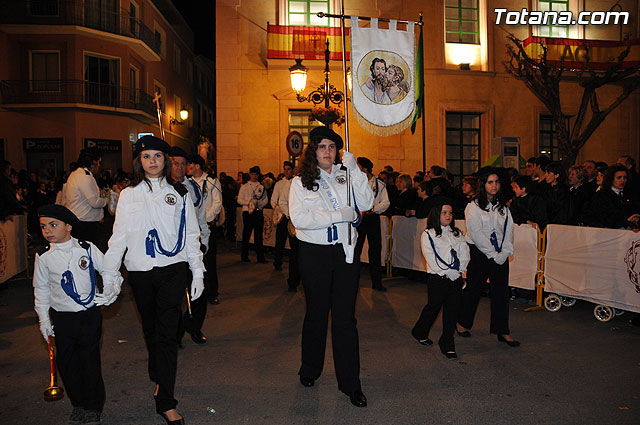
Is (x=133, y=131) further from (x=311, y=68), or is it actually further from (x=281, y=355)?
(x=281, y=355)

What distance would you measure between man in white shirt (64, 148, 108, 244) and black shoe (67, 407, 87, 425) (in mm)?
3860

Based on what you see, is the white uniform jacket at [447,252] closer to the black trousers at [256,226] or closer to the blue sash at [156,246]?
the blue sash at [156,246]

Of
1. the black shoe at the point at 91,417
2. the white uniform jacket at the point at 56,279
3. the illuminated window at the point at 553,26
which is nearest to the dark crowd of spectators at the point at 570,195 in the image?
the white uniform jacket at the point at 56,279

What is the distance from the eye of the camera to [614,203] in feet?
25.1

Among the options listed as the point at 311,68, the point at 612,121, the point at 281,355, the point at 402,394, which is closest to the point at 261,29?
the point at 311,68

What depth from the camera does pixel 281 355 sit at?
19.1 feet

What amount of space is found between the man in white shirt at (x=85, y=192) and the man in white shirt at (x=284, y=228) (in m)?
2.85

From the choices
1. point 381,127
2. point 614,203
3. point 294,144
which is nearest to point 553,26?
point 294,144

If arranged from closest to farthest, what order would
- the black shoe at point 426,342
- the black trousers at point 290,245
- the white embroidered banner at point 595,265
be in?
the black shoe at point 426,342
the white embroidered banner at point 595,265
the black trousers at point 290,245

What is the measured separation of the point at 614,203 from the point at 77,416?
7105 millimetres

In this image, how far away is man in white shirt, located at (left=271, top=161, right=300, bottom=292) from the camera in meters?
9.31

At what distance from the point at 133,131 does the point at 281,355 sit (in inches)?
1160

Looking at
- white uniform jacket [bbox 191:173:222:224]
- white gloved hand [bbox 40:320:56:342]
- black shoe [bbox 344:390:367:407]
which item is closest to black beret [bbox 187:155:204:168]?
white uniform jacket [bbox 191:173:222:224]

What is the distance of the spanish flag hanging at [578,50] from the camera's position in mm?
19094
